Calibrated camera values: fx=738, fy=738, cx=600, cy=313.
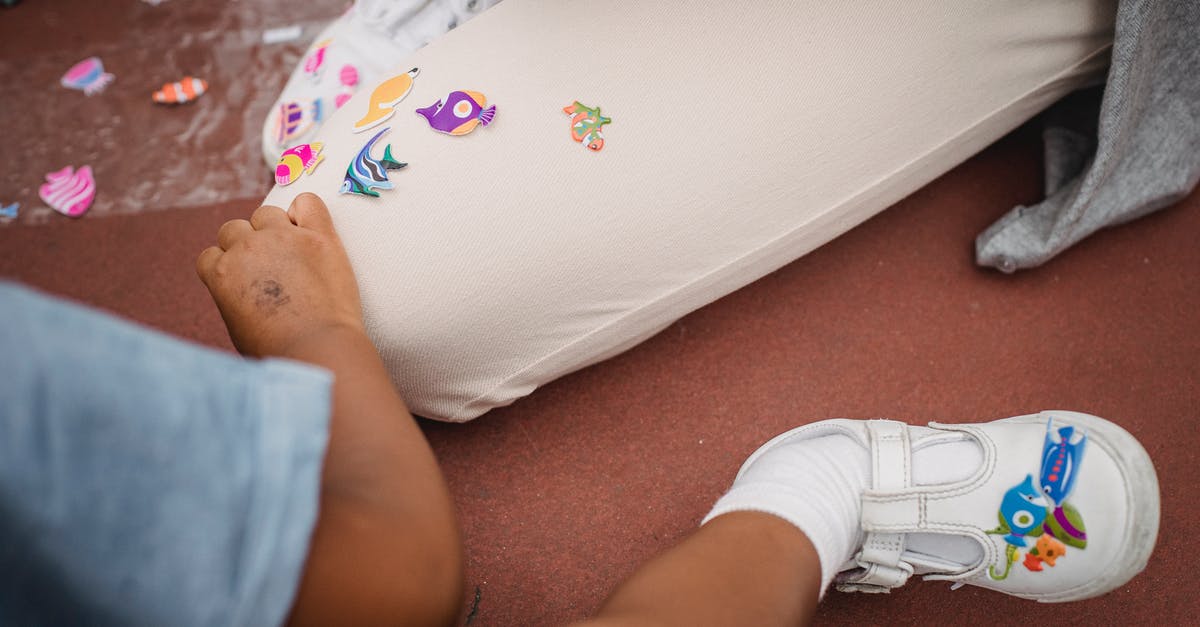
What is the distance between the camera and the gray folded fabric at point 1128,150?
80 cm

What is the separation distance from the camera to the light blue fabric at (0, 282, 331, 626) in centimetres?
37

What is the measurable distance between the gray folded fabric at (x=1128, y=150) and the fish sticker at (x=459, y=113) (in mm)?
680

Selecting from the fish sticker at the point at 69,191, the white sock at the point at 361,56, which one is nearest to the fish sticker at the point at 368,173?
the white sock at the point at 361,56

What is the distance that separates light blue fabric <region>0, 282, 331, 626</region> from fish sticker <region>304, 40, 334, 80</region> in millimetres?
760

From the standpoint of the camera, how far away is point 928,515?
756 millimetres

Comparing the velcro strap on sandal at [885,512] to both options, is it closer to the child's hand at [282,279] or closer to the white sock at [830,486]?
the white sock at [830,486]

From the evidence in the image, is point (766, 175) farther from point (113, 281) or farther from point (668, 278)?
point (113, 281)

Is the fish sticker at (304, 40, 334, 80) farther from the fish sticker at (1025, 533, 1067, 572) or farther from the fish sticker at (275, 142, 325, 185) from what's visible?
the fish sticker at (1025, 533, 1067, 572)

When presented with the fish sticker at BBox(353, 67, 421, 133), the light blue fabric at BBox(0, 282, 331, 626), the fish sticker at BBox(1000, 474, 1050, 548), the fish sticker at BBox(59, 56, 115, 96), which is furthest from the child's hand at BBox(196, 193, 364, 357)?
the fish sticker at BBox(59, 56, 115, 96)

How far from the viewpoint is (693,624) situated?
58cm

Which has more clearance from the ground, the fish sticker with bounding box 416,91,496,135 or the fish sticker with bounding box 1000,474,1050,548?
the fish sticker with bounding box 416,91,496,135

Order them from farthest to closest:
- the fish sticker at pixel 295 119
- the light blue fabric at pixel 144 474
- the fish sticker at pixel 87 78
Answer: the fish sticker at pixel 87 78
the fish sticker at pixel 295 119
the light blue fabric at pixel 144 474

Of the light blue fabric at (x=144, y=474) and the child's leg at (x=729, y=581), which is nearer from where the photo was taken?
the light blue fabric at (x=144, y=474)

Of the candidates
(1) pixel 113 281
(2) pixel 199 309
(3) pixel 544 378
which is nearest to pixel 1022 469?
(3) pixel 544 378
